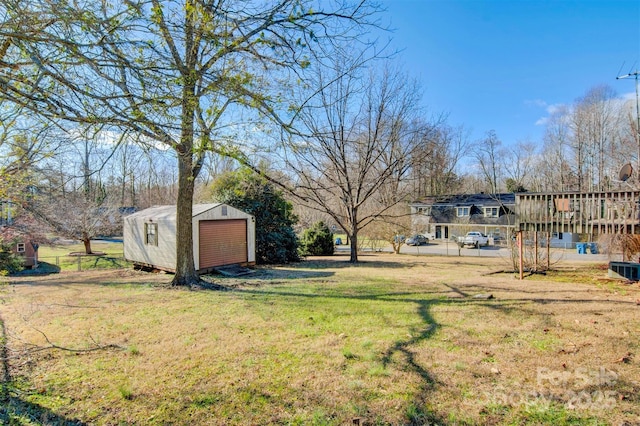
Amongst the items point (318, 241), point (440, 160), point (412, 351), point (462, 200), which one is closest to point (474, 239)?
point (462, 200)

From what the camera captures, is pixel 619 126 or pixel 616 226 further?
pixel 619 126

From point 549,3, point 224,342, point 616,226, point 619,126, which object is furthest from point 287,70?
point 619,126

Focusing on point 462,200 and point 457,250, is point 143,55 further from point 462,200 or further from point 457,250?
point 462,200

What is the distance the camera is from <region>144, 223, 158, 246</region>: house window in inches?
468

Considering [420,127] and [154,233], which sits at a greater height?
[420,127]

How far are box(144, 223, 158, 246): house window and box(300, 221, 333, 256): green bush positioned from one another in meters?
9.65

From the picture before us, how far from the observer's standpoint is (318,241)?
20.5 metres

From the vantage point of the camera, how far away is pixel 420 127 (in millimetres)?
14477

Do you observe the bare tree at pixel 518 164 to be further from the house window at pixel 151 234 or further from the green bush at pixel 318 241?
the house window at pixel 151 234

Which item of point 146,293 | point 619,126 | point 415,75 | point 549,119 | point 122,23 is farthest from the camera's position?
point 549,119

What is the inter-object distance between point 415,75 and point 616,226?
9.43m

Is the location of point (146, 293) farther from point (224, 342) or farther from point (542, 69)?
point (542, 69)

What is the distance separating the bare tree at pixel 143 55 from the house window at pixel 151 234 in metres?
8.63

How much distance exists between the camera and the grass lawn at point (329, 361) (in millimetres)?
2617
